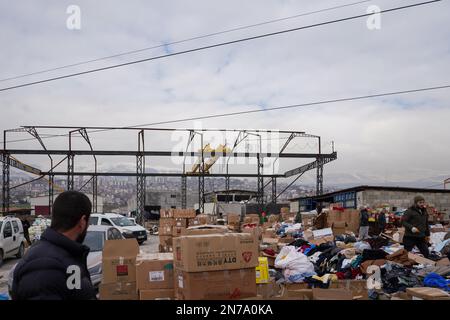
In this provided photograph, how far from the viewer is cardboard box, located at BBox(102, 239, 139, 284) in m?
5.92

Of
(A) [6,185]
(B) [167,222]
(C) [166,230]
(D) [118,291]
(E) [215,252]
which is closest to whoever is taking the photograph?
(E) [215,252]

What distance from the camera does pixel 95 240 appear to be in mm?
10039

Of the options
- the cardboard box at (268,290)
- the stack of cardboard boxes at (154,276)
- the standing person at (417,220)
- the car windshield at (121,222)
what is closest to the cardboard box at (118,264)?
the stack of cardboard boxes at (154,276)

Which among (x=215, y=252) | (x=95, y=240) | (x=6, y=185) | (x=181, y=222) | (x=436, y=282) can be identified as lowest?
(x=436, y=282)

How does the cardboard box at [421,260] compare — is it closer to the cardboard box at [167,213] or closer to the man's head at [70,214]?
the man's head at [70,214]

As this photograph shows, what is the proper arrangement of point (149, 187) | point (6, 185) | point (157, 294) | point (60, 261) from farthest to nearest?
point (149, 187) < point (6, 185) < point (157, 294) < point (60, 261)

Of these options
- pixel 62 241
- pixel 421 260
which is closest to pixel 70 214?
pixel 62 241

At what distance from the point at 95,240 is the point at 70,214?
8.06m

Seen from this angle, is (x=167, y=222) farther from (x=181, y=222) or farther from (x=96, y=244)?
(x=96, y=244)

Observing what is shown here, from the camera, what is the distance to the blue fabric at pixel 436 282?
7656 mm

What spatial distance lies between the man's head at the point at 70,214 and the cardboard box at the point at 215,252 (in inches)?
94.2
